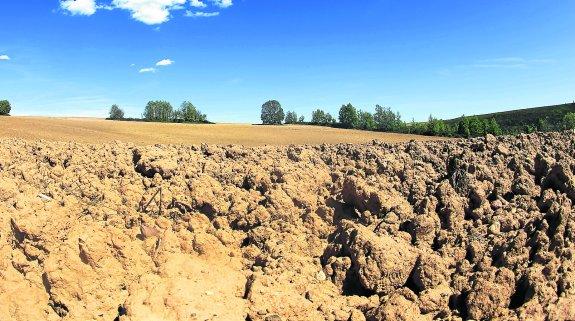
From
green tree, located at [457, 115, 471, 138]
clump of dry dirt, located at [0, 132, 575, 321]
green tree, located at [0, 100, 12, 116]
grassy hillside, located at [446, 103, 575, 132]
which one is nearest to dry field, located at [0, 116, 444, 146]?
clump of dry dirt, located at [0, 132, 575, 321]

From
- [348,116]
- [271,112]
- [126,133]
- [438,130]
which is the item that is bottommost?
[126,133]

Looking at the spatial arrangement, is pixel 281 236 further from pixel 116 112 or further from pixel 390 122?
pixel 116 112

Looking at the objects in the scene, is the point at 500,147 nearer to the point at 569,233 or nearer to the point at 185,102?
the point at 569,233

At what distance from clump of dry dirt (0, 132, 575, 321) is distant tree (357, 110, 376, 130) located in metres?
62.3

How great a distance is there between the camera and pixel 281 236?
1000 cm

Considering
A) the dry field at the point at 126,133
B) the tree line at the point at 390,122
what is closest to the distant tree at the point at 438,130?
the tree line at the point at 390,122

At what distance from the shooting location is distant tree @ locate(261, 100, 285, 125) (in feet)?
277

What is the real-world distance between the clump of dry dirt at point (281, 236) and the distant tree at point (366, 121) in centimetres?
6228

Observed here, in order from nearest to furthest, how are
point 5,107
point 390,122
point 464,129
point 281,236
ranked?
point 281,236 < point 5,107 < point 464,129 < point 390,122

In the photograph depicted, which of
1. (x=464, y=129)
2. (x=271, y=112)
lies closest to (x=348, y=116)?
(x=271, y=112)

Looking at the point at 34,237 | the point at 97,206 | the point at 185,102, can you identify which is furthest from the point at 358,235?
the point at 185,102

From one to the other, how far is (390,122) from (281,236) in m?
67.5

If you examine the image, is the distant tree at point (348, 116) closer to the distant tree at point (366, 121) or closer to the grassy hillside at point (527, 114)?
the distant tree at point (366, 121)

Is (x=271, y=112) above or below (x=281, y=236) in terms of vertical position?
above
